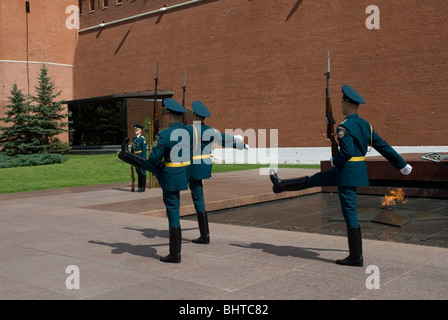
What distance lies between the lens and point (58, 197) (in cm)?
1117

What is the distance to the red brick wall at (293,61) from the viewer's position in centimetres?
1877

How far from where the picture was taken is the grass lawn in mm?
16578

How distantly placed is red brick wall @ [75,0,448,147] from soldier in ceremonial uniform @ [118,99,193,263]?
617 inches

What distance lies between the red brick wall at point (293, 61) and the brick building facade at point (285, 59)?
4 centimetres

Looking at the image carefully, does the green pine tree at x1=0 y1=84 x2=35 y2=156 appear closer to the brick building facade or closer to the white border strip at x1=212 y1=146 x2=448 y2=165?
the brick building facade

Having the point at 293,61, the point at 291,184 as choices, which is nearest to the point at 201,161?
the point at 291,184

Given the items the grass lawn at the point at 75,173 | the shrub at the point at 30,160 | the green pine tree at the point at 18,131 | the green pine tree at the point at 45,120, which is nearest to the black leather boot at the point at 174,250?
the grass lawn at the point at 75,173

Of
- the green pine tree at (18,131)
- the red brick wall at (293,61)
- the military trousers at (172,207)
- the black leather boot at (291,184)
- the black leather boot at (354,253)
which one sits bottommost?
the black leather boot at (354,253)

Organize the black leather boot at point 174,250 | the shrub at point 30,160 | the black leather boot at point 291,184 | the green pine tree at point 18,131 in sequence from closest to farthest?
the black leather boot at point 174,250 < the black leather boot at point 291,184 < the shrub at point 30,160 < the green pine tree at point 18,131

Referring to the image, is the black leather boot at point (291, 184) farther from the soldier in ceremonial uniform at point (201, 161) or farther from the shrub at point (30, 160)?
the shrub at point (30, 160)

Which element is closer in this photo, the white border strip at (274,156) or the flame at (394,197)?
the flame at (394,197)

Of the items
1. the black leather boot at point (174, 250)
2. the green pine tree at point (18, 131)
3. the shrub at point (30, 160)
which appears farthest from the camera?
the green pine tree at point (18, 131)

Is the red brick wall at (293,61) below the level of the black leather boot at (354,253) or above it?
above
